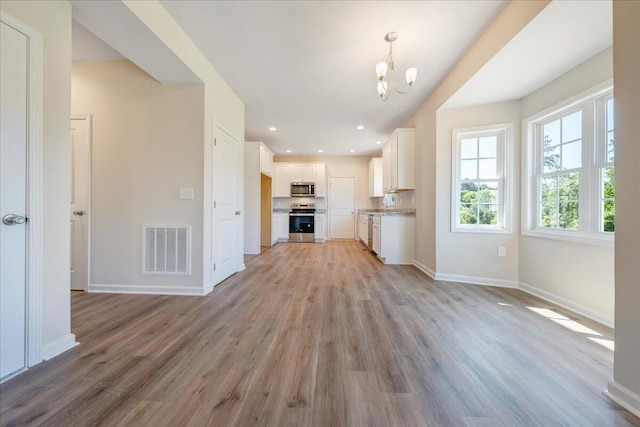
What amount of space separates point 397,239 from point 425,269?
0.79 meters

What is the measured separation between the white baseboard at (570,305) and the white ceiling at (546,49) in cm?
223

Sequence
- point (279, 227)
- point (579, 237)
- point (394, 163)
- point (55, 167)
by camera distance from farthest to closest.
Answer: point (279, 227), point (394, 163), point (579, 237), point (55, 167)

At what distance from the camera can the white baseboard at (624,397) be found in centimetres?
121

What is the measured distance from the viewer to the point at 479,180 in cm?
342

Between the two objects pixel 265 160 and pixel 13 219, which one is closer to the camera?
pixel 13 219

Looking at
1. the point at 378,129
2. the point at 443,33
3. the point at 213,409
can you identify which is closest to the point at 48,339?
the point at 213,409

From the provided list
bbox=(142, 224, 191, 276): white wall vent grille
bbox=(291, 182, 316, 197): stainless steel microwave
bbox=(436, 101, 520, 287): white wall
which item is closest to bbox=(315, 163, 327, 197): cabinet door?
bbox=(291, 182, 316, 197): stainless steel microwave

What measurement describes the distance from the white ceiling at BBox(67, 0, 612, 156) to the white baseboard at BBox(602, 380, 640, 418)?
89.7 inches

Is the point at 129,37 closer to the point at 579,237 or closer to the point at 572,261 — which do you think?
the point at 579,237

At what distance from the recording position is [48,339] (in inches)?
64.6

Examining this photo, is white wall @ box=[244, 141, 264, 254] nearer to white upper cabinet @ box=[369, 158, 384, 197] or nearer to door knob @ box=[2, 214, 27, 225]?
white upper cabinet @ box=[369, 158, 384, 197]

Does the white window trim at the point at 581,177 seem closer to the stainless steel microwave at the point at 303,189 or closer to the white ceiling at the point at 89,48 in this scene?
the white ceiling at the point at 89,48

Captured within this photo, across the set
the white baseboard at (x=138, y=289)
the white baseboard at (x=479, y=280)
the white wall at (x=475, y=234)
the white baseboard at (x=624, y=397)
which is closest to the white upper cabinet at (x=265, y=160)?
the white baseboard at (x=138, y=289)

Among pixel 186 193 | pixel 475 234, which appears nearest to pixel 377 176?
pixel 475 234
